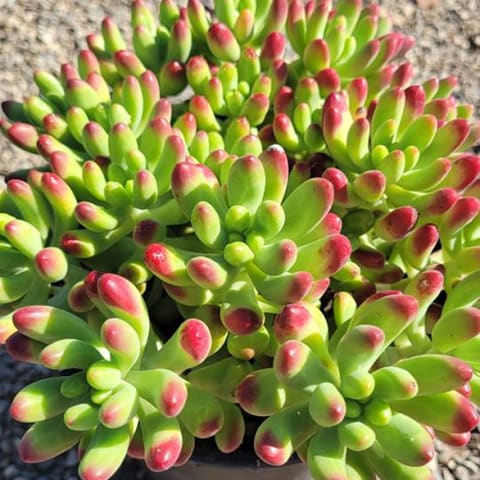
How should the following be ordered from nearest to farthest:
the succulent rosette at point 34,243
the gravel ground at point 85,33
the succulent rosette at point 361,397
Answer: the succulent rosette at point 361,397 → the succulent rosette at point 34,243 → the gravel ground at point 85,33

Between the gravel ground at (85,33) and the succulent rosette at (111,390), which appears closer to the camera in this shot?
the succulent rosette at (111,390)

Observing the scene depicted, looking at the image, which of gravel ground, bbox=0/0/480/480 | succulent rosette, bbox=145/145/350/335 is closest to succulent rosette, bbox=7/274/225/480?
succulent rosette, bbox=145/145/350/335

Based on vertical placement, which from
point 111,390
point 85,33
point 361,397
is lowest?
point 85,33

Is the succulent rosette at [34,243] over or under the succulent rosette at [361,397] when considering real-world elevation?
under

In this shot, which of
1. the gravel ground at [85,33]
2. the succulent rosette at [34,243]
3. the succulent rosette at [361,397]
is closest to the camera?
the succulent rosette at [361,397]

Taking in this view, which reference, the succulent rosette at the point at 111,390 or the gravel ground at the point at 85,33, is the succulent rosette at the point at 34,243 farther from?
the gravel ground at the point at 85,33

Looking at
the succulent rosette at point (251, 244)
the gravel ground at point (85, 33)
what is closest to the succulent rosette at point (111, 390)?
the succulent rosette at point (251, 244)

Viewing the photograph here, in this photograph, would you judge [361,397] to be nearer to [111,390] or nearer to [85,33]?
[111,390]

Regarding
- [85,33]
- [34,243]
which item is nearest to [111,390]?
Answer: [34,243]

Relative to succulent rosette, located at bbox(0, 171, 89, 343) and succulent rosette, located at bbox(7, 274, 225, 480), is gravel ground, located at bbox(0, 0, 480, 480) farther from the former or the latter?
succulent rosette, located at bbox(7, 274, 225, 480)
